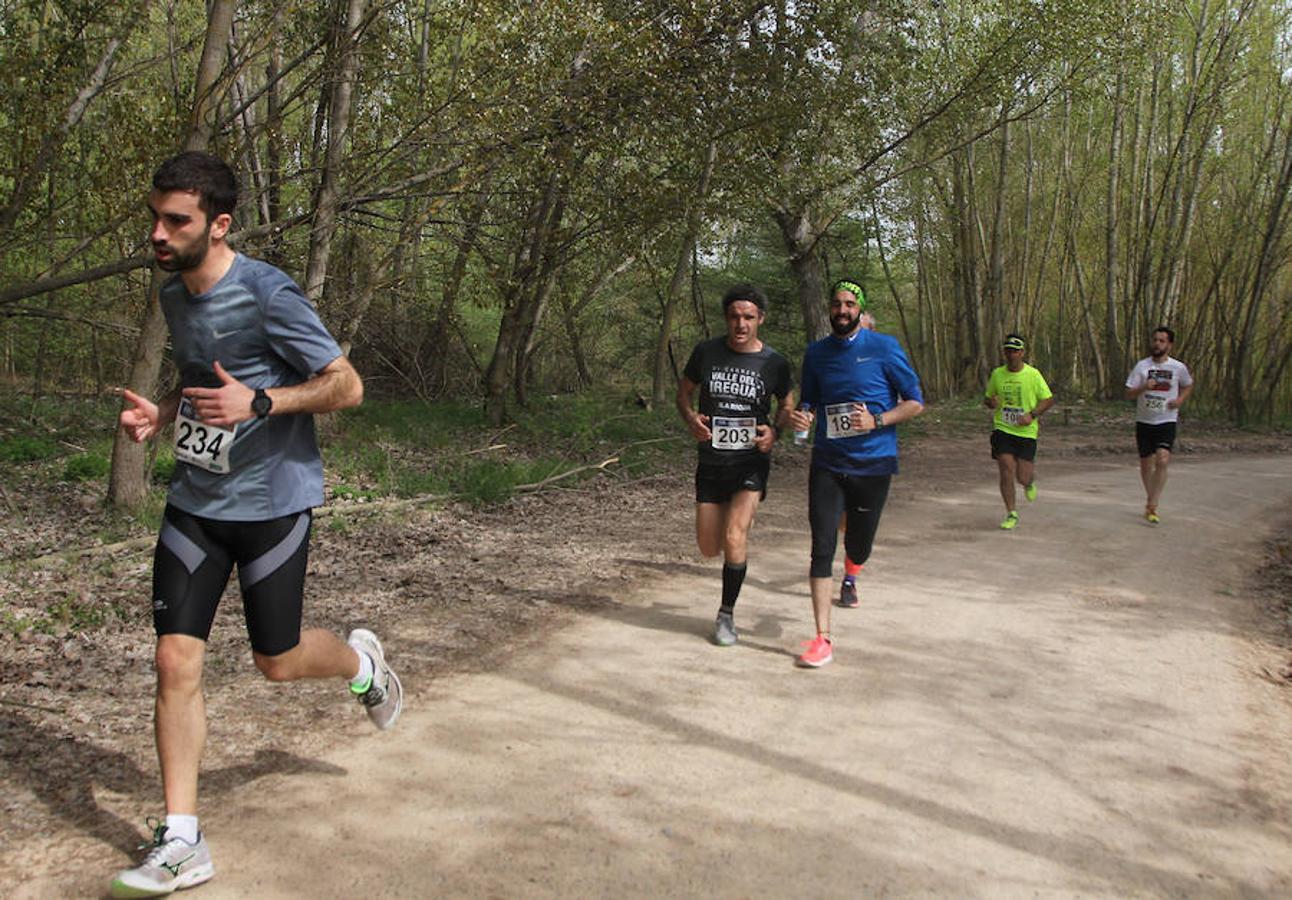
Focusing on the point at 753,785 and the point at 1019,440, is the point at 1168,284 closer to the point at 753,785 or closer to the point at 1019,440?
the point at 1019,440

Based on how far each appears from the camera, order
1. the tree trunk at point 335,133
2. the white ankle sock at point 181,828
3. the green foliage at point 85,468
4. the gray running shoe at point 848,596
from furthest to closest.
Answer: the green foliage at point 85,468, the tree trunk at point 335,133, the gray running shoe at point 848,596, the white ankle sock at point 181,828

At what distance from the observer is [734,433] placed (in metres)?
6.11

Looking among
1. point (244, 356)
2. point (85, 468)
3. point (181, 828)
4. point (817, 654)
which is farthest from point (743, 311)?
point (85, 468)

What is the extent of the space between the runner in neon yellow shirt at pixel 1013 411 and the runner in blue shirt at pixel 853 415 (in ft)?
14.4

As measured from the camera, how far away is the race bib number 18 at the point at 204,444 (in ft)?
10.8

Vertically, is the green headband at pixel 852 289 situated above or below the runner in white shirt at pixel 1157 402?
above

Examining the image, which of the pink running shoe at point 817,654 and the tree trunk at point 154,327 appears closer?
the pink running shoe at point 817,654

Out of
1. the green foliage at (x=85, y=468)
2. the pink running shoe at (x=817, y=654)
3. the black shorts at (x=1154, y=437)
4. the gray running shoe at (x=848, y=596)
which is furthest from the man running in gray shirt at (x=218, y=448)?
the black shorts at (x=1154, y=437)

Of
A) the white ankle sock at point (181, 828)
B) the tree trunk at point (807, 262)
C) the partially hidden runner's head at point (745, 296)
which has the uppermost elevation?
the tree trunk at point (807, 262)

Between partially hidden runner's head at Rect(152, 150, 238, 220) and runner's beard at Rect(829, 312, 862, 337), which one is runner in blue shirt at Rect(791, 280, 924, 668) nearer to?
runner's beard at Rect(829, 312, 862, 337)

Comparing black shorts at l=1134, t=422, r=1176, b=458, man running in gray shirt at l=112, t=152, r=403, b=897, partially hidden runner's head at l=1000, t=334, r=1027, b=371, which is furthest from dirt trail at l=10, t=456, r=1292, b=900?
black shorts at l=1134, t=422, r=1176, b=458

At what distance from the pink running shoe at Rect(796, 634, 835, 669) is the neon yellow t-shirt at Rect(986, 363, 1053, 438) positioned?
17.8 feet

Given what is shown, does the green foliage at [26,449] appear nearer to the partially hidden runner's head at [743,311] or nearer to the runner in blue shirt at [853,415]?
the partially hidden runner's head at [743,311]

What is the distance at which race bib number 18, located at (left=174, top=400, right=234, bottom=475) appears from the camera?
3297 millimetres
